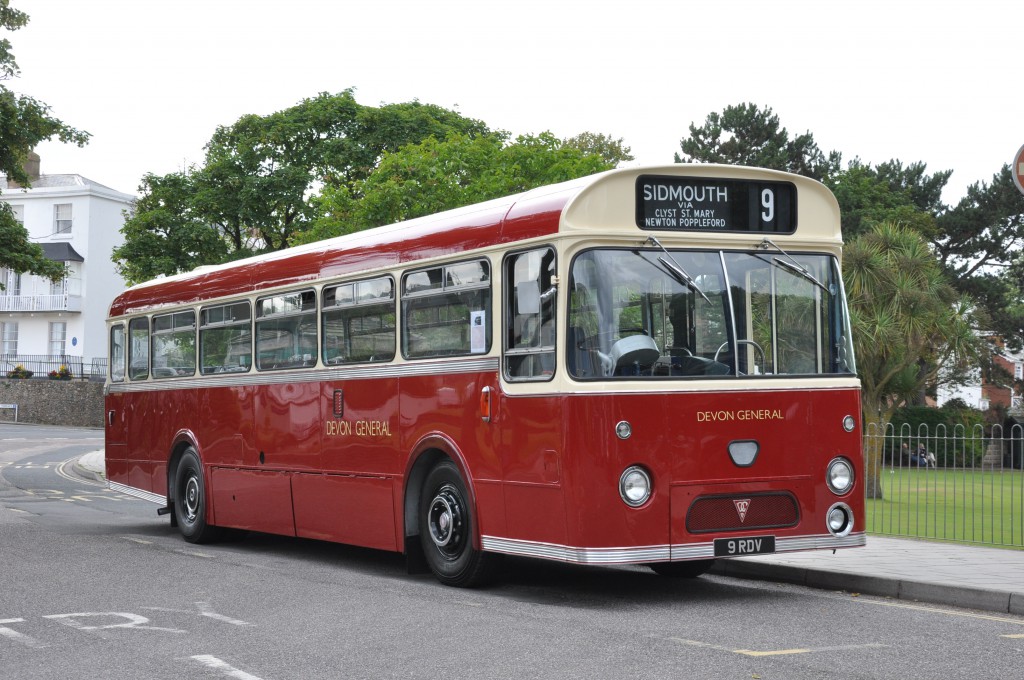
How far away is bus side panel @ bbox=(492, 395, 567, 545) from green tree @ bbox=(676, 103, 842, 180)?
167ft

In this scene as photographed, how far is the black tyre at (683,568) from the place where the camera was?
457 inches

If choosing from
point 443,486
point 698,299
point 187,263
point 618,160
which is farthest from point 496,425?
point 618,160

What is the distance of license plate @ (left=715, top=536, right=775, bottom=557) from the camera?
9812mm

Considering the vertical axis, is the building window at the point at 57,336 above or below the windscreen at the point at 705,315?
above

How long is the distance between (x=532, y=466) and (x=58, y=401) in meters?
54.3

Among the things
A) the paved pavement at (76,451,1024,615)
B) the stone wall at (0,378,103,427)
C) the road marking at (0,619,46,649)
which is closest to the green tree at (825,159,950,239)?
the stone wall at (0,378,103,427)

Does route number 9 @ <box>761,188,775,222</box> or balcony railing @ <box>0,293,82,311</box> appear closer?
route number 9 @ <box>761,188,775,222</box>

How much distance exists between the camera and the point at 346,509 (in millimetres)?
12586

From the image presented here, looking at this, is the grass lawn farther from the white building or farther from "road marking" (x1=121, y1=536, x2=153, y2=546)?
the white building

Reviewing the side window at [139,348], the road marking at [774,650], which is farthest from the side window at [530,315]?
the side window at [139,348]

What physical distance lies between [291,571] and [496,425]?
3.22m

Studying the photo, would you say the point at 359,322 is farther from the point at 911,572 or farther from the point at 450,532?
the point at 911,572

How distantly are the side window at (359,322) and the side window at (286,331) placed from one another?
1.19 feet

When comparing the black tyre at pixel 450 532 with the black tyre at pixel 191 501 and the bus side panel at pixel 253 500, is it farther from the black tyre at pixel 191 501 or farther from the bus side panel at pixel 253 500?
the black tyre at pixel 191 501
